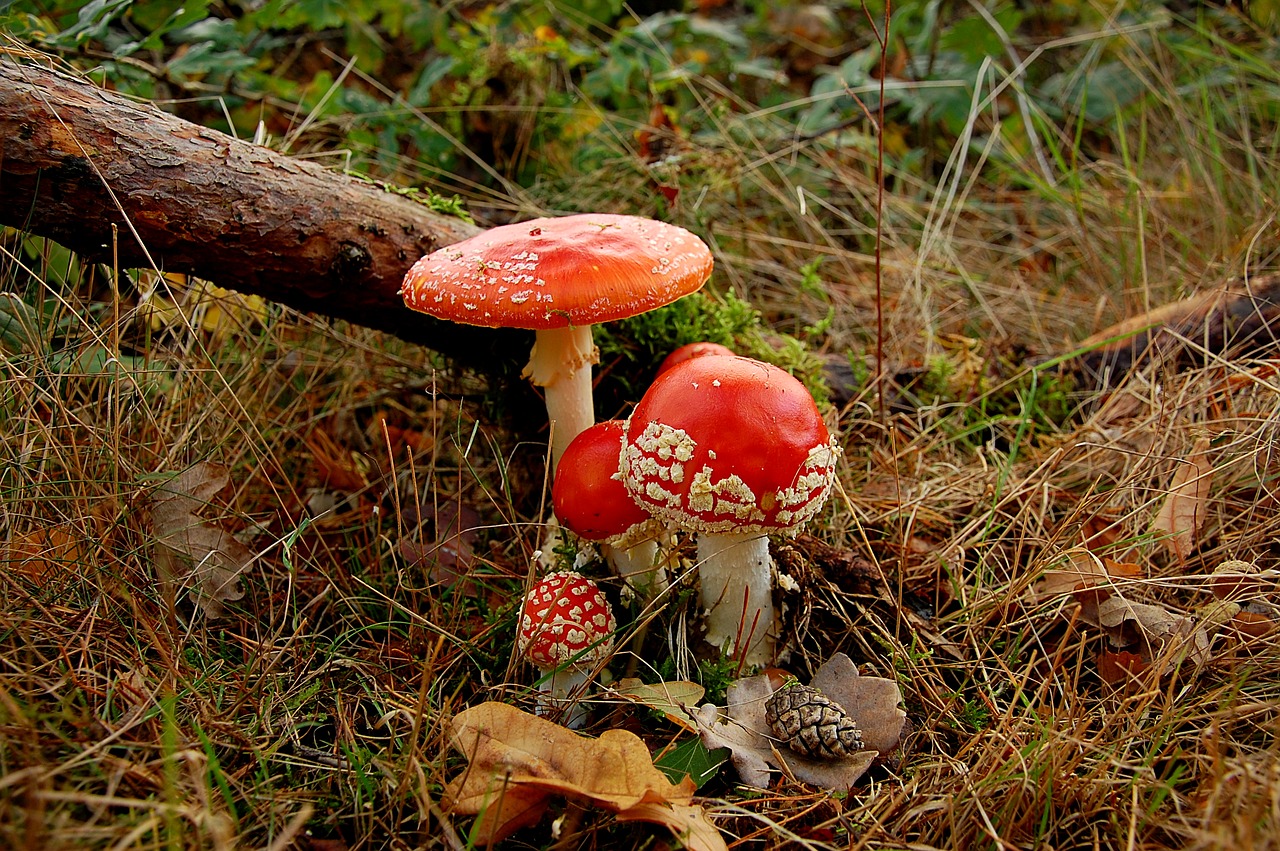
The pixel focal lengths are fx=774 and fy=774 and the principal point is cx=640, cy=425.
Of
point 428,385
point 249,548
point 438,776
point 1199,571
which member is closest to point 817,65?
point 428,385

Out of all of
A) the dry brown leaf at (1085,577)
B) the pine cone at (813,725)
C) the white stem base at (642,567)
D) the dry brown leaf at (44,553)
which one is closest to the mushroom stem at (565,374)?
the white stem base at (642,567)

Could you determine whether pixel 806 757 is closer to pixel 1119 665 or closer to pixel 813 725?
pixel 813 725

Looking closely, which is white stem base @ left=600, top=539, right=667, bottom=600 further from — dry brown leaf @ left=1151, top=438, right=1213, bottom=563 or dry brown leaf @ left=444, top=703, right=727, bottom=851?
dry brown leaf @ left=1151, top=438, right=1213, bottom=563

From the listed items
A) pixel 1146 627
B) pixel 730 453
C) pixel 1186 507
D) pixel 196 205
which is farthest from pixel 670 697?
pixel 196 205

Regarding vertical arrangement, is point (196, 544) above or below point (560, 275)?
below

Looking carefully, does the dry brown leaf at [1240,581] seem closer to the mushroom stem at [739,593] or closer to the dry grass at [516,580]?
the dry grass at [516,580]
